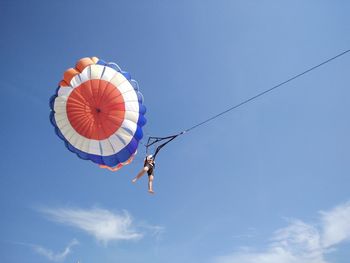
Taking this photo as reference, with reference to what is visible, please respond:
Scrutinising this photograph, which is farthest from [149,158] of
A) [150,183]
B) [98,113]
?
[98,113]

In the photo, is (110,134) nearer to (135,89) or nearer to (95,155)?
(95,155)

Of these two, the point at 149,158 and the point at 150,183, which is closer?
the point at 150,183

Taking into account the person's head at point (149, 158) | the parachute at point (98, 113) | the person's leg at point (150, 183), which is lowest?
the person's leg at point (150, 183)

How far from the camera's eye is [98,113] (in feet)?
→ 45.3

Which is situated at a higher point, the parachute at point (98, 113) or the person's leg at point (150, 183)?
the parachute at point (98, 113)

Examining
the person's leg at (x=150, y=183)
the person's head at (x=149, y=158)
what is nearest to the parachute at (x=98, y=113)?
the person's head at (x=149, y=158)

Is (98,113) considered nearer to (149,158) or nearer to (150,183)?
(149,158)

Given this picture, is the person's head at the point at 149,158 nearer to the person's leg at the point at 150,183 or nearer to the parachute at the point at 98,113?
the person's leg at the point at 150,183

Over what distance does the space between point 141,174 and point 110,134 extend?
7.32 feet

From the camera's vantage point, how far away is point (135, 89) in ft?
48.7

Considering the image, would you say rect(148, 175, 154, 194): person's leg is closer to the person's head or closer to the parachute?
the person's head

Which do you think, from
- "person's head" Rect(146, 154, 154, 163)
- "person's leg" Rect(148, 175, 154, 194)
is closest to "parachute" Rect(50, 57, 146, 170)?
"person's head" Rect(146, 154, 154, 163)

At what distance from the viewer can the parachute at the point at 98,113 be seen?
45.8 ft

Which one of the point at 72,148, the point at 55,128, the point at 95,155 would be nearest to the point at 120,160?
the point at 95,155
